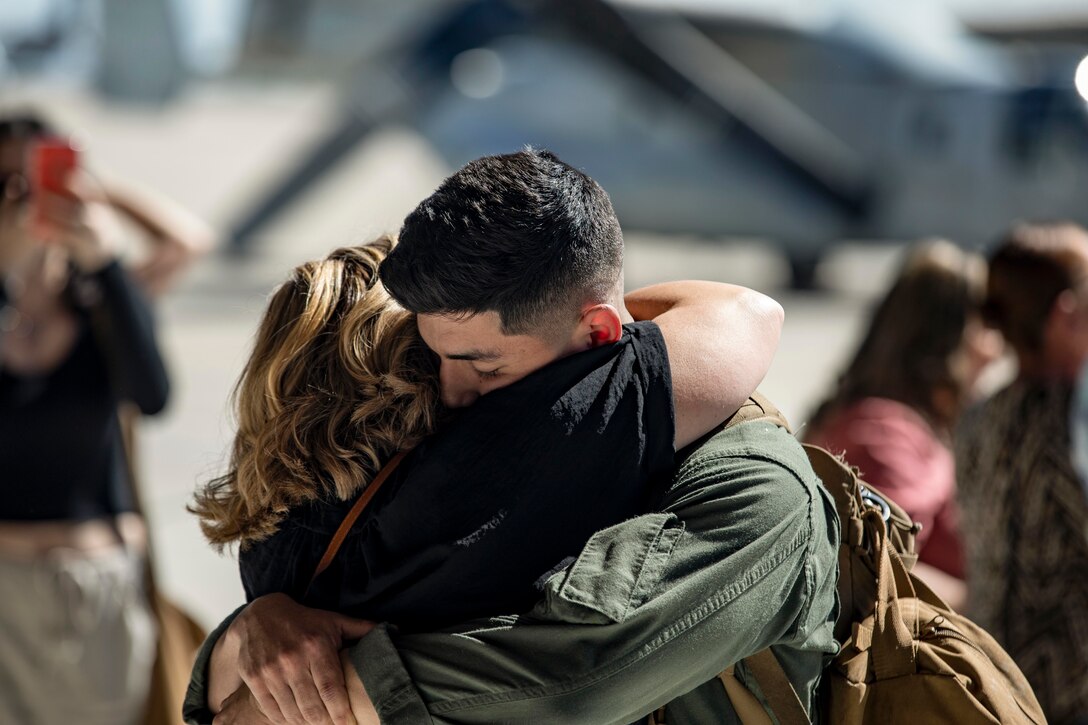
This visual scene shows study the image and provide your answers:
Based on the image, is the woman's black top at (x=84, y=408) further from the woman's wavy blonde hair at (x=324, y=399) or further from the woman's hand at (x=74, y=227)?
the woman's wavy blonde hair at (x=324, y=399)

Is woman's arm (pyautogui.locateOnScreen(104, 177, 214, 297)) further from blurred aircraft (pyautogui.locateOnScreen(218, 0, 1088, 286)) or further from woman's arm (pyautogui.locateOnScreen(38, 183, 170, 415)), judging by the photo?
blurred aircraft (pyautogui.locateOnScreen(218, 0, 1088, 286))

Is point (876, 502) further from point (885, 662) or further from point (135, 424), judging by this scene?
point (135, 424)

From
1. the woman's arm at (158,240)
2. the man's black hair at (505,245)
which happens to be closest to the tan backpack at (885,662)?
the man's black hair at (505,245)

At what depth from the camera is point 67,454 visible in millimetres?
3225

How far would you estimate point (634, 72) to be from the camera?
17516 mm

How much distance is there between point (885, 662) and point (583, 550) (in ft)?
1.64

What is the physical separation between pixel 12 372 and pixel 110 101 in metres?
24.8

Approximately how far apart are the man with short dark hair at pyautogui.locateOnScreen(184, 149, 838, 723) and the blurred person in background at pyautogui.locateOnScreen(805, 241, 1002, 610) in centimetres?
167

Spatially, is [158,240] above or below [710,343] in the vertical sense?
below

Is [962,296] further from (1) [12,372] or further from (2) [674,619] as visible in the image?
(1) [12,372]

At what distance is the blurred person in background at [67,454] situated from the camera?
3.12 meters

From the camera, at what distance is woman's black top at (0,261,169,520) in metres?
3.19

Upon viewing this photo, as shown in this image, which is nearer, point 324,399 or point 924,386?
point 324,399

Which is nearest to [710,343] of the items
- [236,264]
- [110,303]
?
[110,303]
